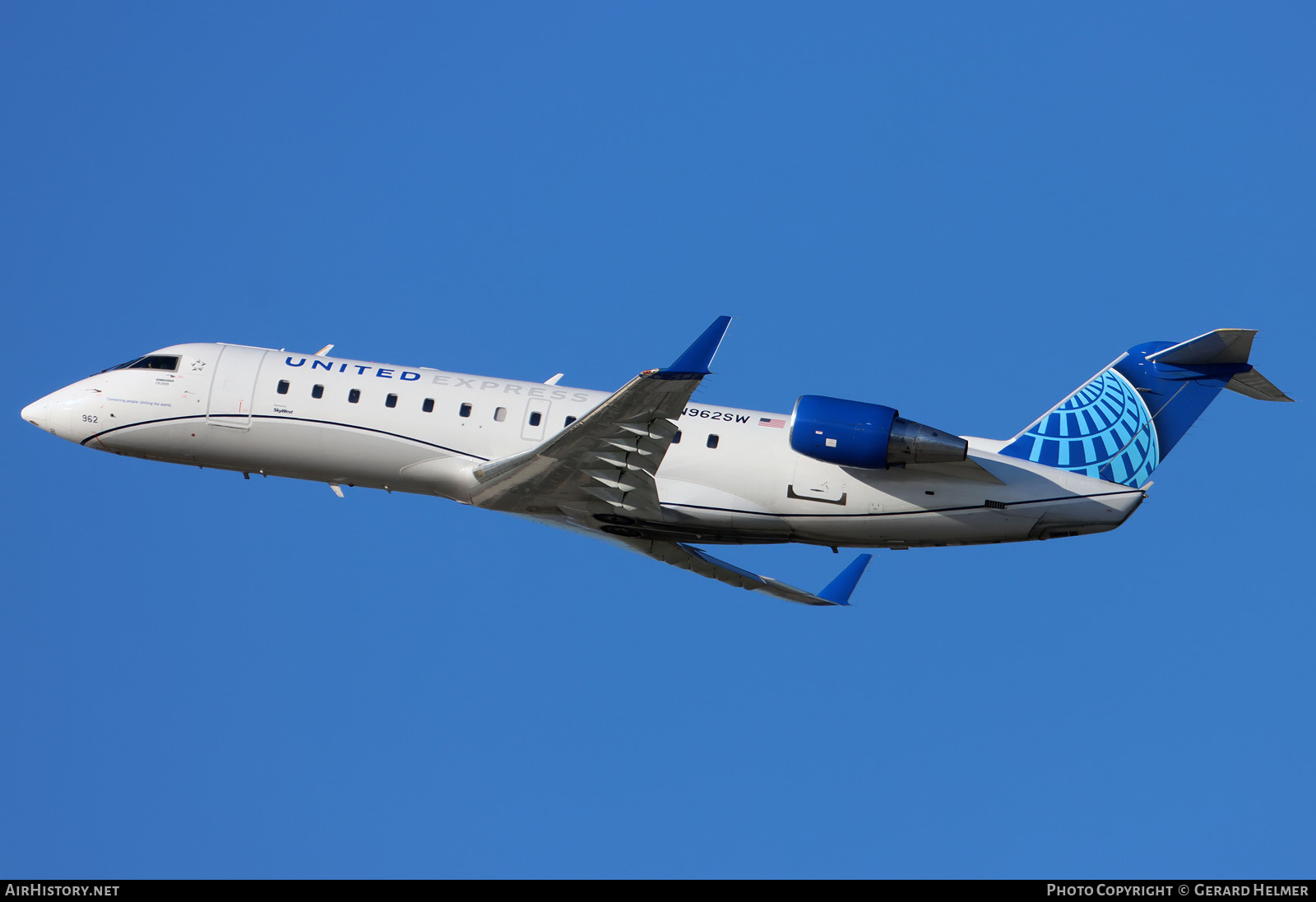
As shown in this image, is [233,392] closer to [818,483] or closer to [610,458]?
[610,458]

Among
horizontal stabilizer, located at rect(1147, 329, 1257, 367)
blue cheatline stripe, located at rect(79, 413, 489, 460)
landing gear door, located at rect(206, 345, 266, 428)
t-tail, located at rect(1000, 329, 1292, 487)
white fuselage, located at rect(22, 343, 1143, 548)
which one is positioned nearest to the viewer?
white fuselage, located at rect(22, 343, 1143, 548)

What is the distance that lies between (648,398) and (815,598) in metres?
8.33

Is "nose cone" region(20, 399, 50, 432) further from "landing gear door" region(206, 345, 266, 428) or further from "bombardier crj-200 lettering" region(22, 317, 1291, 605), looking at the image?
"landing gear door" region(206, 345, 266, 428)

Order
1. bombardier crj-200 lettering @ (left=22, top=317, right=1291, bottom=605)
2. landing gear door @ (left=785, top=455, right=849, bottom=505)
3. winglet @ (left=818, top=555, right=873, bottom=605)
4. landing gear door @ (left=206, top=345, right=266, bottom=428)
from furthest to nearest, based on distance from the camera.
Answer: winglet @ (left=818, top=555, right=873, bottom=605) → landing gear door @ (left=206, top=345, right=266, bottom=428) → landing gear door @ (left=785, top=455, right=849, bottom=505) → bombardier crj-200 lettering @ (left=22, top=317, right=1291, bottom=605)

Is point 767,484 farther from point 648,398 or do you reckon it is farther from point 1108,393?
A: point 1108,393

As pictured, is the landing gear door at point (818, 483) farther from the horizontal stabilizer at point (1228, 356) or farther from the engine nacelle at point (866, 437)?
the horizontal stabilizer at point (1228, 356)

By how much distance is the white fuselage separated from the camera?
79.6ft

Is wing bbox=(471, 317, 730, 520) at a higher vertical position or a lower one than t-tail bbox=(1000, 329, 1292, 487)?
lower

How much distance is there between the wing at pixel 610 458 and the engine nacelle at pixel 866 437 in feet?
7.33

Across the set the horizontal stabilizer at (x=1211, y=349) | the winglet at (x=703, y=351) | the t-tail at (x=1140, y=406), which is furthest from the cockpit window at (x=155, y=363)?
the horizontal stabilizer at (x=1211, y=349)

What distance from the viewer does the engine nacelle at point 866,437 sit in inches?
917

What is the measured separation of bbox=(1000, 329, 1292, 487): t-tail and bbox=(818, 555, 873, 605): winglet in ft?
16.4

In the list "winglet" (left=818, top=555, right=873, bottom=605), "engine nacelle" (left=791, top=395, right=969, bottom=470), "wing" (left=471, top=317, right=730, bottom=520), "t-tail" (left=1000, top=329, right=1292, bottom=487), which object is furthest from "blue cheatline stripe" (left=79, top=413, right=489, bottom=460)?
"t-tail" (left=1000, top=329, right=1292, bottom=487)

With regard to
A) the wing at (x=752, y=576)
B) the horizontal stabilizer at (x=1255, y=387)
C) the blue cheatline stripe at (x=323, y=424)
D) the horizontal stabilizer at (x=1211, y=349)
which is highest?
the horizontal stabilizer at (x=1211, y=349)
